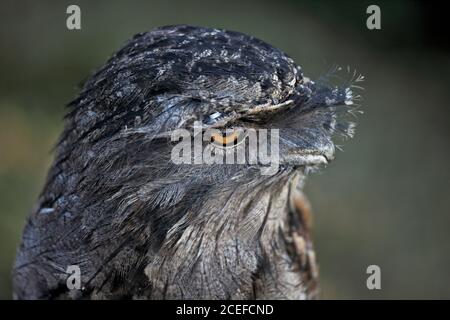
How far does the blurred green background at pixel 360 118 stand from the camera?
6.82 meters

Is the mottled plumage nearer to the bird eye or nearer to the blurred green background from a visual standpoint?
the bird eye

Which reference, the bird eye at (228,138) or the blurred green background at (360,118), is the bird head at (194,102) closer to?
the bird eye at (228,138)

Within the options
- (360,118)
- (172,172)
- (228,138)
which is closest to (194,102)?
(228,138)

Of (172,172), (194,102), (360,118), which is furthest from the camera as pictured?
(360,118)

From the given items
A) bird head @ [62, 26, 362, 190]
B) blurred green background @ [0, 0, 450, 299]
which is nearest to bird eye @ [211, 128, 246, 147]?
bird head @ [62, 26, 362, 190]

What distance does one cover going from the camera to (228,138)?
8.51 ft

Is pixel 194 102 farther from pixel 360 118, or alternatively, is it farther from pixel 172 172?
pixel 360 118

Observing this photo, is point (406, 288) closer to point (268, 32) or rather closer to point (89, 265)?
point (268, 32)

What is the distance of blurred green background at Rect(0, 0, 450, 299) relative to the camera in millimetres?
6824

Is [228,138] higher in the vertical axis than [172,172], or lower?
higher

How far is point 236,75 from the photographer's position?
254cm

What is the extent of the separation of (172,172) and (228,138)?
288 millimetres

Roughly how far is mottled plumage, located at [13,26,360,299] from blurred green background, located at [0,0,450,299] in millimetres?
3194
